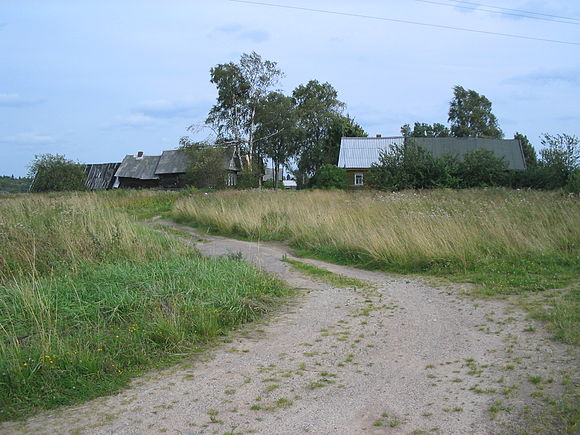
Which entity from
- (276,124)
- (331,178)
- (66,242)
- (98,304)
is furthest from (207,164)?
(98,304)

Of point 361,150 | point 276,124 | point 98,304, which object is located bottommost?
point 98,304

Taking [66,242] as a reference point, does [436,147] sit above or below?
above

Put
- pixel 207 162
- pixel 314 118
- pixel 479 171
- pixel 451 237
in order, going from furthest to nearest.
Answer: pixel 314 118, pixel 207 162, pixel 479 171, pixel 451 237

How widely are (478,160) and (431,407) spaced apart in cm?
3285

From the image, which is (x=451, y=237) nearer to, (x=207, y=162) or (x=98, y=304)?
(x=98, y=304)

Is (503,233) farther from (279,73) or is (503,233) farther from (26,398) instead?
(279,73)

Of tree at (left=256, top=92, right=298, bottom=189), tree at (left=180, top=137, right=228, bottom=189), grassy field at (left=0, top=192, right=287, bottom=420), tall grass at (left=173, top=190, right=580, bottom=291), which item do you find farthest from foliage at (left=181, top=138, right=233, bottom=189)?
grassy field at (left=0, top=192, right=287, bottom=420)

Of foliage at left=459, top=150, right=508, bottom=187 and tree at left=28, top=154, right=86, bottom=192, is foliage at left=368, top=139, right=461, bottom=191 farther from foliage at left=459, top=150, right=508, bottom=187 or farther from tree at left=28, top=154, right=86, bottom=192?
tree at left=28, top=154, right=86, bottom=192

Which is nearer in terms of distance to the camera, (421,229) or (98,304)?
(98,304)

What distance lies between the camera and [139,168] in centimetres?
6769

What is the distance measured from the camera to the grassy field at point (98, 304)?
5.23 m

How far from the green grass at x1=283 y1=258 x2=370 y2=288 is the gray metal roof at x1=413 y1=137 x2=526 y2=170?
129 feet

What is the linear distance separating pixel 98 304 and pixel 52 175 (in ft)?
183

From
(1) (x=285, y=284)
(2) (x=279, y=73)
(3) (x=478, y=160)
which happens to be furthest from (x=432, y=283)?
(2) (x=279, y=73)
